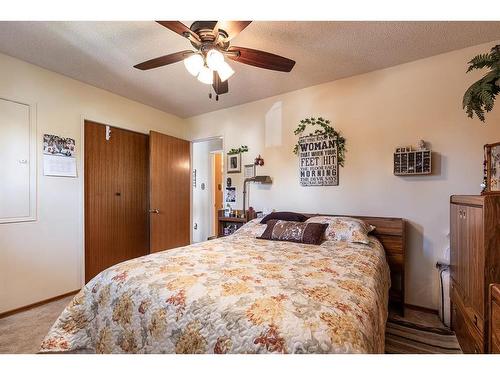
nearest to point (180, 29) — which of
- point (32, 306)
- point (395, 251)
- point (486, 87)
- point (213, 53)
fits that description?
point (213, 53)

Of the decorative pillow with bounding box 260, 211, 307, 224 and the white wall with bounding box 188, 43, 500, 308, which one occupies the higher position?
the white wall with bounding box 188, 43, 500, 308

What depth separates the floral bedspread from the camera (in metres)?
0.85

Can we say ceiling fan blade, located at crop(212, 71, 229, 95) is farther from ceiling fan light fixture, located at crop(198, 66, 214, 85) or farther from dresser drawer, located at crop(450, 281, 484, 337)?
dresser drawer, located at crop(450, 281, 484, 337)

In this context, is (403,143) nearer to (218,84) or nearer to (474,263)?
(474,263)

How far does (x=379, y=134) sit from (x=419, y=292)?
160cm

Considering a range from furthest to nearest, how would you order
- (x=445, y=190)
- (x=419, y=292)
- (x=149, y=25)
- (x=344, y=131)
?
(x=344, y=131) → (x=419, y=292) → (x=445, y=190) → (x=149, y=25)

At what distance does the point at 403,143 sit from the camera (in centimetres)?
239

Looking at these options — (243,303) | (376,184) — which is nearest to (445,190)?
(376,184)

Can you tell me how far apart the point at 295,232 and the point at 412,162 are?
128 centimetres

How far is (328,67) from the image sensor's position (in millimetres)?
2463

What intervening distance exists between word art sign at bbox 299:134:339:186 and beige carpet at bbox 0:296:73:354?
9.26 ft

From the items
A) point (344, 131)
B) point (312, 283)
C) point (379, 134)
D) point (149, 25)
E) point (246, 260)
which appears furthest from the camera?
point (344, 131)

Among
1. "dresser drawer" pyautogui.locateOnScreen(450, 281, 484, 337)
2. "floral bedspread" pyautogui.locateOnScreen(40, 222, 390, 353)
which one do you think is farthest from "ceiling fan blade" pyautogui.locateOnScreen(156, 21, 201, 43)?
"dresser drawer" pyautogui.locateOnScreen(450, 281, 484, 337)
